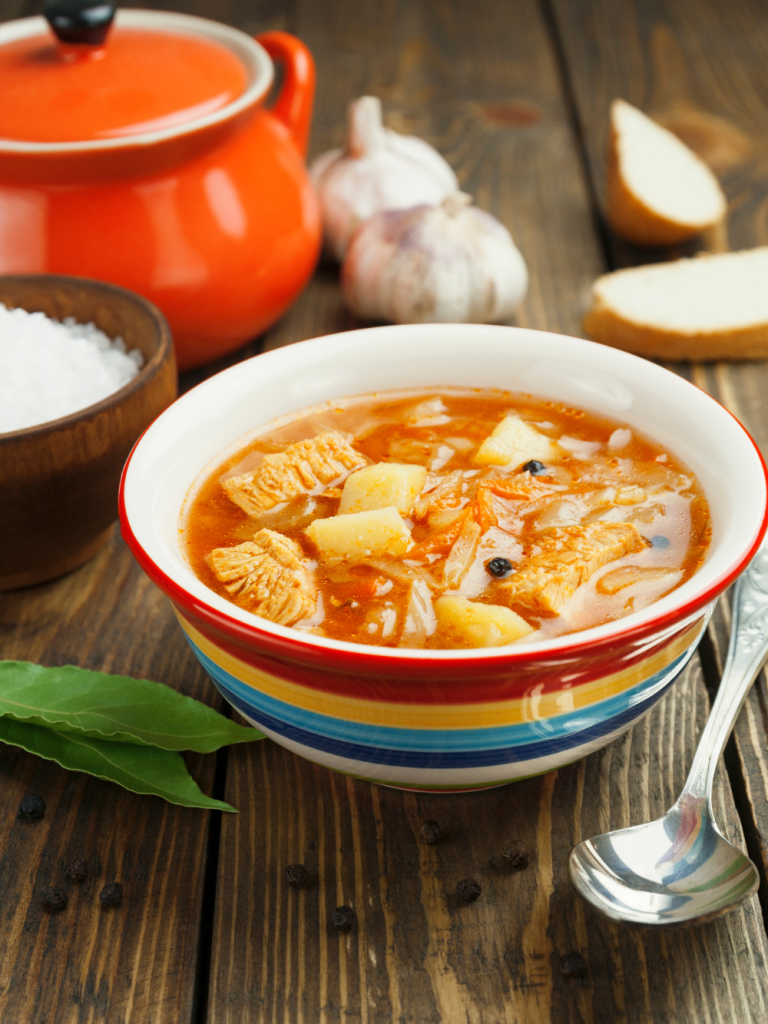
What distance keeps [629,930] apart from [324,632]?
2.21 ft

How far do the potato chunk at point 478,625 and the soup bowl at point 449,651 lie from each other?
0.16 m

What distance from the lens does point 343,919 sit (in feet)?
5.32

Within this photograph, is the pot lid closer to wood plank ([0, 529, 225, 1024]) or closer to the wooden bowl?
the wooden bowl

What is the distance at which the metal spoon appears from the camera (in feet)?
5.06

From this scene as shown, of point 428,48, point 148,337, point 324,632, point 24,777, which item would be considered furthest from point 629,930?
point 428,48

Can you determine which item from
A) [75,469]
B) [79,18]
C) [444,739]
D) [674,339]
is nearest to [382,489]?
[444,739]

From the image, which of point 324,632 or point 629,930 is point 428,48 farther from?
point 629,930

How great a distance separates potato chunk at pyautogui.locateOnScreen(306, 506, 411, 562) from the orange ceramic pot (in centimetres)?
134

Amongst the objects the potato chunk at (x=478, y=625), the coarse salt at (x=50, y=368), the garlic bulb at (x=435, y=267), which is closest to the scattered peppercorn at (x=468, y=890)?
the potato chunk at (x=478, y=625)

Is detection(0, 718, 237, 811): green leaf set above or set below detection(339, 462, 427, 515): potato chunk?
below

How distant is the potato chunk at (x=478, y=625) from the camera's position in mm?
1656

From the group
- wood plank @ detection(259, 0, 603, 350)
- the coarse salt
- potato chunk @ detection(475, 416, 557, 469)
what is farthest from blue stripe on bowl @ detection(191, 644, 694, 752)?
wood plank @ detection(259, 0, 603, 350)

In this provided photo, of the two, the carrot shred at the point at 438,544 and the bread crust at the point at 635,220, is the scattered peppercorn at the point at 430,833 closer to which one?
the carrot shred at the point at 438,544

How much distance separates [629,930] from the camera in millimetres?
1560
